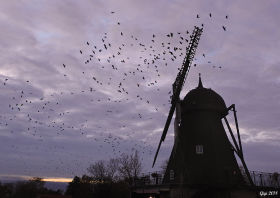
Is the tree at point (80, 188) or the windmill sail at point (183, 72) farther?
the tree at point (80, 188)

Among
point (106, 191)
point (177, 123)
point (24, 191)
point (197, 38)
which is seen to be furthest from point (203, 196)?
point (24, 191)

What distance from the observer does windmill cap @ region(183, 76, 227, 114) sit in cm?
2869

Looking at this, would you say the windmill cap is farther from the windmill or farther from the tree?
the tree

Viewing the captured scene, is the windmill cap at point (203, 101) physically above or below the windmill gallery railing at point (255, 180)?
above

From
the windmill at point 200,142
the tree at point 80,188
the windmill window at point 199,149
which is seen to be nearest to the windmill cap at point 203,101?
the windmill at point 200,142

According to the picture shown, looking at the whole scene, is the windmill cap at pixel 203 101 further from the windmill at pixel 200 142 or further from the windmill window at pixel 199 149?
the windmill window at pixel 199 149

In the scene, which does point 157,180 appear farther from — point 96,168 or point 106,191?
point 96,168

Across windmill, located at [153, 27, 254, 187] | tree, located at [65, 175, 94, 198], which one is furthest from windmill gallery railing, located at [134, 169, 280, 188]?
tree, located at [65, 175, 94, 198]

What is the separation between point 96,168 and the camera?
Answer: 86.0m

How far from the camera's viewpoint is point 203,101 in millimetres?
28797

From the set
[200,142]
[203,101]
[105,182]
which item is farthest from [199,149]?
[105,182]

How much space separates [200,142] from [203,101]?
3875 mm

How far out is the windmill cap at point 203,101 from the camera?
28.7 m

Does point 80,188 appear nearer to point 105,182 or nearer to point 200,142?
point 105,182
